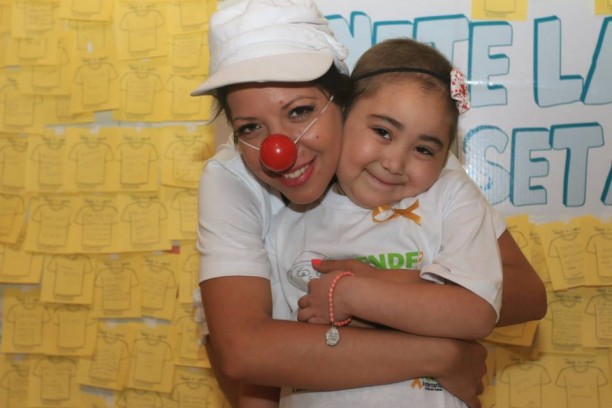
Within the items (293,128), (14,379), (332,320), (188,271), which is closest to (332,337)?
(332,320)

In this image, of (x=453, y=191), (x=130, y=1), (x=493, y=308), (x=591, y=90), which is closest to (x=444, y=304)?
(x=493, y=308)

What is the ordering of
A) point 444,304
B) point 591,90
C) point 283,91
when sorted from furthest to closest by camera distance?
point 591,90
point 283,91
point 444,304

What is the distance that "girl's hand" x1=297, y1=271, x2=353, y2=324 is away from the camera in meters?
1.29

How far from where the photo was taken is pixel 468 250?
1279mm

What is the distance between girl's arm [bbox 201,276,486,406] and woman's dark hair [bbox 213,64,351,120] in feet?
1.32

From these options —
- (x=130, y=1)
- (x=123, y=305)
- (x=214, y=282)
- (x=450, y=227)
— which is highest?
(x=130, y=1)

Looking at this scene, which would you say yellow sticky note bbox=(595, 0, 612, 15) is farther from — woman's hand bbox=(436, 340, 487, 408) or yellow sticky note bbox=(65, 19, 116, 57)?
yellow sticky note bbox=(65, 19, 116, 57)

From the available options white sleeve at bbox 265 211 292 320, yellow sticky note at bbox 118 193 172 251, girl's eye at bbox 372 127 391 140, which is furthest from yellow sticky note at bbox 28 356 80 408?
girl's eye at bbox 372 127 391 140

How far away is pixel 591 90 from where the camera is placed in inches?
75.2

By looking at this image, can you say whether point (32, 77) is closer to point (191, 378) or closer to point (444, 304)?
point (191, 378)

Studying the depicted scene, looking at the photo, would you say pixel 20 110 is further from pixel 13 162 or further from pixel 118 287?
pixel 118 287

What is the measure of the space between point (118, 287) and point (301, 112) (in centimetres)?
95

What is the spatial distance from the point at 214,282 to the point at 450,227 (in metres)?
0.45

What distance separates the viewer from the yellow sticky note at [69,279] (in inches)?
81.4
